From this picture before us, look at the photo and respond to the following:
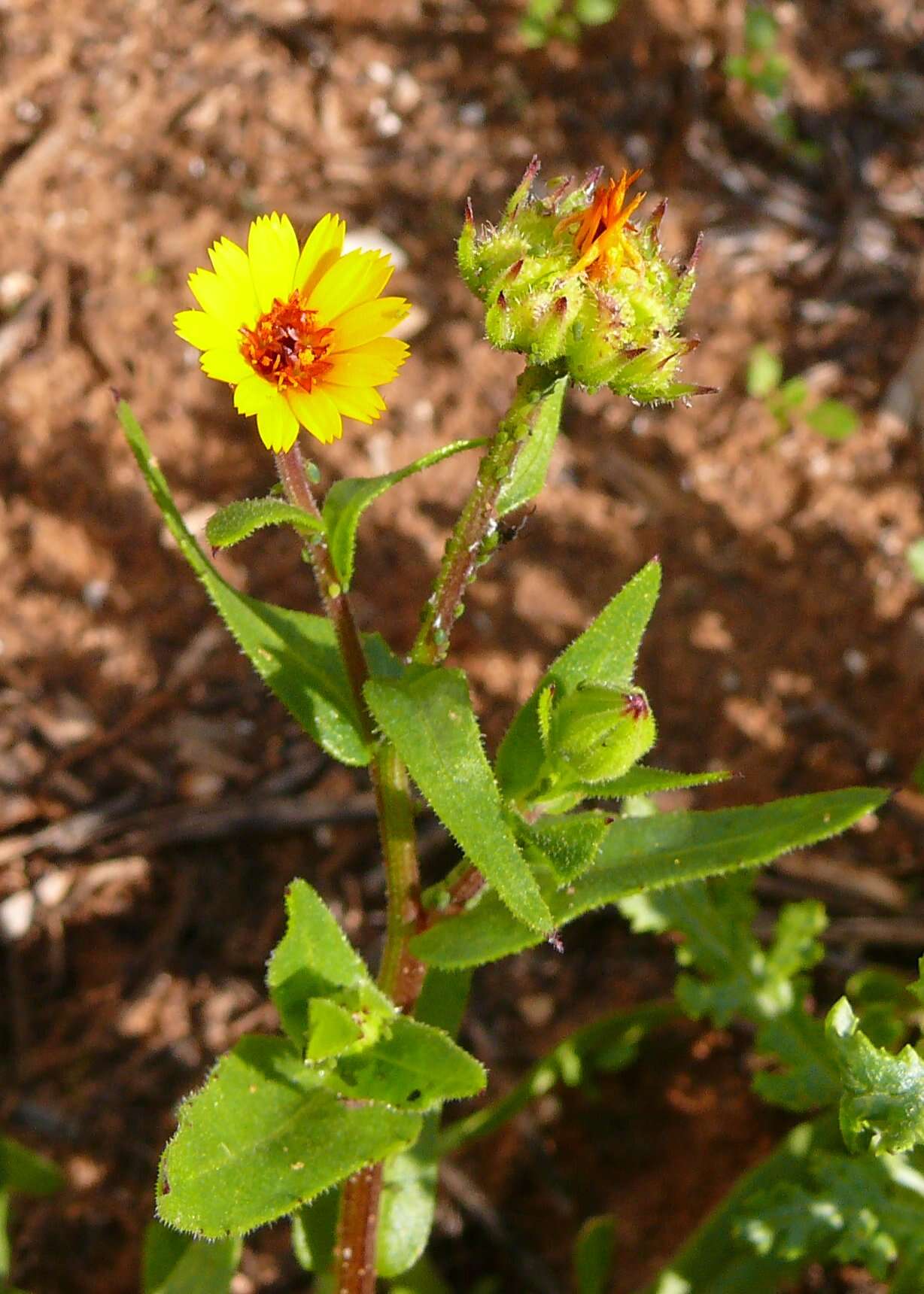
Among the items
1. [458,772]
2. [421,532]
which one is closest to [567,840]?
[458,772]

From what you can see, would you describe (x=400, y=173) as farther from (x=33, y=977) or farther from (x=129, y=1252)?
(x=129, y=1252)

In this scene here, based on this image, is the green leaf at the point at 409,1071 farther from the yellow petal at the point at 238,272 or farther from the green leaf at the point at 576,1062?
the yellow petal at the point at 238,272

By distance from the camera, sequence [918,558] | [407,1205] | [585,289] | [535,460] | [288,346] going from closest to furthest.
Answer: [585,289], [288,346], [535,460], [407,1205], [918,558]

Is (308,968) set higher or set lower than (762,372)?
higher

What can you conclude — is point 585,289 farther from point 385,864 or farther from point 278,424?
point 385,864

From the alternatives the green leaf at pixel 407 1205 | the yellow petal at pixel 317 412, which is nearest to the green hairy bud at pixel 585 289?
the yellow petal at pixel 317 412

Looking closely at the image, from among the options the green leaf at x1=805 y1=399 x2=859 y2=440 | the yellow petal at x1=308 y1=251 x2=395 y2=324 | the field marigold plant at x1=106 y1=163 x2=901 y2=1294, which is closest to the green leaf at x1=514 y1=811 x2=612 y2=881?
the field marigold plant at x1=106 y1=163 x2=901 y2=1294

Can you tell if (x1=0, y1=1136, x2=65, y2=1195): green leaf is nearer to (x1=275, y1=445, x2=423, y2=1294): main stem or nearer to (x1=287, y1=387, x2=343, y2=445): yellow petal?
(x1=275, y1=445, x2=423, y2=1294): main stem
